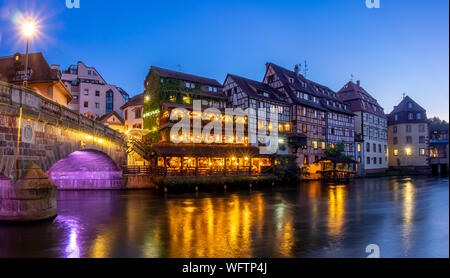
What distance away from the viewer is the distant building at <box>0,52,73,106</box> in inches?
1384

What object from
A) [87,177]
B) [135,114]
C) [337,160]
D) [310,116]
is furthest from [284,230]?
[135,114]

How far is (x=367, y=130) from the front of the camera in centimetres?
6856

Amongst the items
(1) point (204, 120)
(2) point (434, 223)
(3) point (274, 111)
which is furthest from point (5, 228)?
(3) point (274, 111)

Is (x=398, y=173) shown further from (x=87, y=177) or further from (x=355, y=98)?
(x=87, y=177)

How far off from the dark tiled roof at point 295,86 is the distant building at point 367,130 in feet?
44.6

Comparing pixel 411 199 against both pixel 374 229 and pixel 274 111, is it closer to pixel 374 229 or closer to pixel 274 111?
pixel 374 229

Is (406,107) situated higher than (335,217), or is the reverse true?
(406,107)

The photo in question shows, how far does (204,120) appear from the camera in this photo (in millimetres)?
45219

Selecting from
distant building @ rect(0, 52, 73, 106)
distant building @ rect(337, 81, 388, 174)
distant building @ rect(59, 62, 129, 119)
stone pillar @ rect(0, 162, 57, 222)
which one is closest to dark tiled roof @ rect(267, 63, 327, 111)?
distant building @ rect(337, 81, 388, 174)

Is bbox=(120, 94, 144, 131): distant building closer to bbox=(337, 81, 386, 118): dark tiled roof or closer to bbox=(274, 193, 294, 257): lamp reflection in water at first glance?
bbox=(274, 193, 294, 257): lamp reflection in water

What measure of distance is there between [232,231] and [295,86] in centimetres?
4552

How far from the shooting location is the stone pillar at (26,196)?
14.4 metres

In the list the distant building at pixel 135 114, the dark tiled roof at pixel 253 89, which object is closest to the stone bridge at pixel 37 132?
the dark tiled roof at pixel 253 89

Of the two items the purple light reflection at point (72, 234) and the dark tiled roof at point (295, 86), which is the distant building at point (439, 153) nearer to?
the dark tiled roof at point (295, 86)
